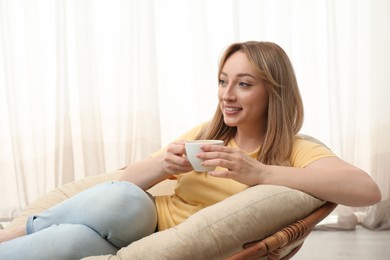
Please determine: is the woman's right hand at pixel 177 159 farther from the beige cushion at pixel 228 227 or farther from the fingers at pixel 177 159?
the beige cushion at pixel 228 227

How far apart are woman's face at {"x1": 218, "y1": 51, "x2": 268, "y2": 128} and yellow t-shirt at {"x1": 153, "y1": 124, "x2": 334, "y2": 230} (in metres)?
0.13

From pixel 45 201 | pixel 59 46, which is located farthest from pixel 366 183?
pixel 59 46

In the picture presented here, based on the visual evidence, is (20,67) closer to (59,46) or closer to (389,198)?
(59,46)

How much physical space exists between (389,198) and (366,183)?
5.53ft

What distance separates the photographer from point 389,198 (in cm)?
293

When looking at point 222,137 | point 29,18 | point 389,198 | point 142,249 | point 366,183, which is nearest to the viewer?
point 142,249

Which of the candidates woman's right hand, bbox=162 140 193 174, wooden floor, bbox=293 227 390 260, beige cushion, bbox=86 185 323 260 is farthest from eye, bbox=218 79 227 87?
wooden floor, bbox=293 227 390 260

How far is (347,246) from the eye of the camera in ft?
8.68

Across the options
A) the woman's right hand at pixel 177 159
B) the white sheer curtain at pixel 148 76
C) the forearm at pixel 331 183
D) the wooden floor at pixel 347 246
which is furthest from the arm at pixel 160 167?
the white sheer curtain at pixel 148 76

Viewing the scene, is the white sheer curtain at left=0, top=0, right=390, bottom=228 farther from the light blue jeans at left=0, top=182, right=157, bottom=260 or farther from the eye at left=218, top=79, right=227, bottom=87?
the light blue jeans at left=0, top=182, right=157, bottom=260

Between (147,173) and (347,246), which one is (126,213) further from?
(347,246)

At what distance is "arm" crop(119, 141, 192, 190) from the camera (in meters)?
1.48

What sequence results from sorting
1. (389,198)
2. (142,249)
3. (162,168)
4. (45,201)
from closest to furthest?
1. (142,249)
2. (162,168)
3. (45,201)
4. (389,198)

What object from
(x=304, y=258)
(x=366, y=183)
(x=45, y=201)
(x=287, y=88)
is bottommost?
(x=304, y=258)
